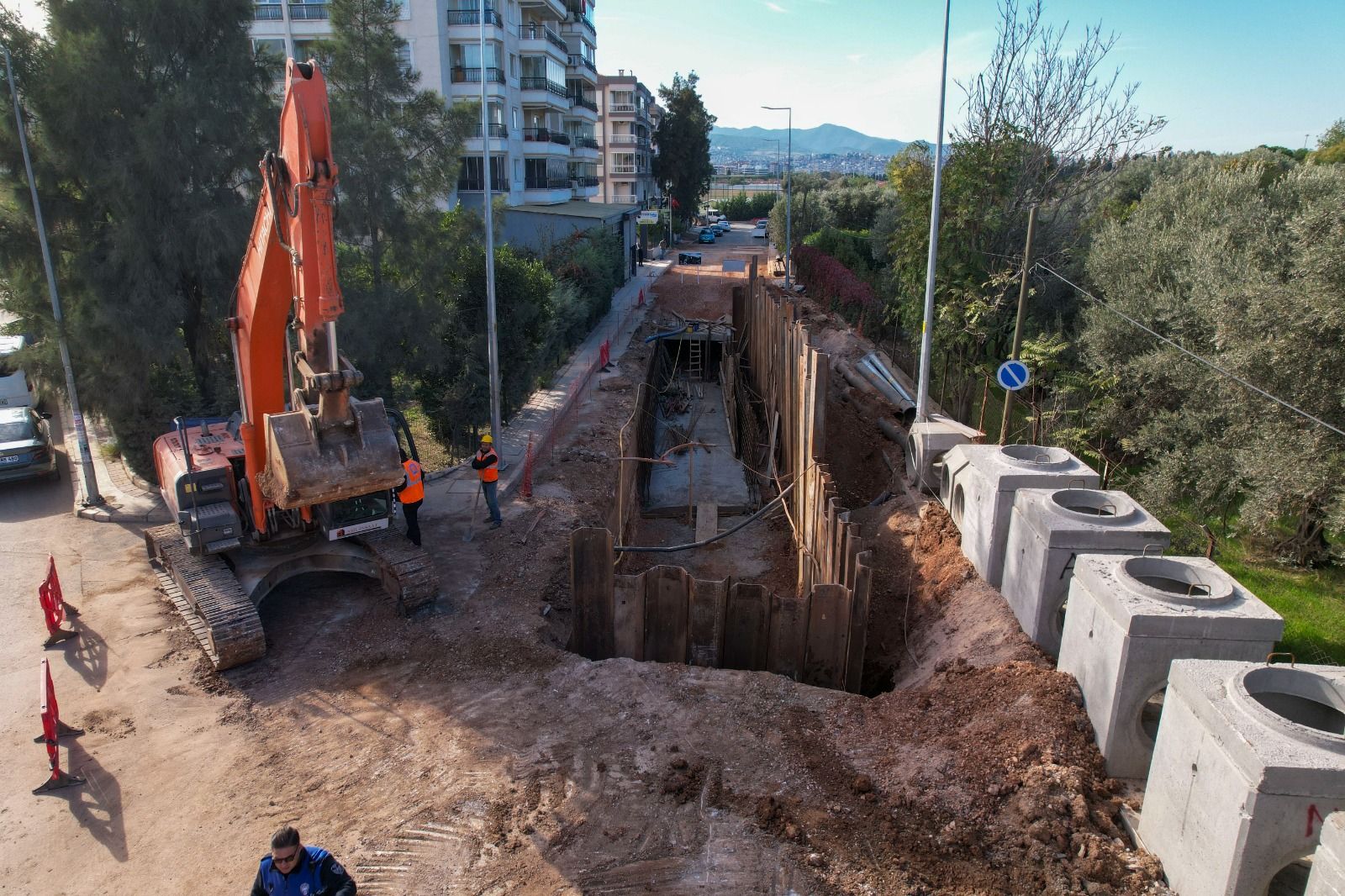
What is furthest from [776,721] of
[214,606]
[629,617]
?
[214,606]

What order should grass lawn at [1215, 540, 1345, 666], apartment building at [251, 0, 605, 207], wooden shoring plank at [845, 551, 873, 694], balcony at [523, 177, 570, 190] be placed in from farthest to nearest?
balcony at [523, 177, 570, 190]
apartment building at [251, 0, 605, 207]
wooden shoring plank at [845, 551, 873, 694]
grass lawn at [1215, 540, 1345, 666]

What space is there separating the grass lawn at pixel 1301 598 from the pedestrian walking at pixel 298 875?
981cm

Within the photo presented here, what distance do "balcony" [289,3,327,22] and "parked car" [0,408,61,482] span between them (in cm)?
2136

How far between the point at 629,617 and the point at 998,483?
4926 mm

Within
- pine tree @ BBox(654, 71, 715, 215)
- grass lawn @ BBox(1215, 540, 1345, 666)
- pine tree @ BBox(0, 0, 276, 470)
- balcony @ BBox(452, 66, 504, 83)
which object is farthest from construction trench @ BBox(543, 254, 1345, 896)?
pine tree @ BBox(654, 71, 715, 215)

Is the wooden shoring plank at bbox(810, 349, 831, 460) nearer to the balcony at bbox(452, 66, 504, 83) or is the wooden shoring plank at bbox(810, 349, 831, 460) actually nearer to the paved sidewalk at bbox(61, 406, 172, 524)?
the paved sidewalk at bbox(61, 406, 172, 524)

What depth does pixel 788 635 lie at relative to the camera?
10.9 meters

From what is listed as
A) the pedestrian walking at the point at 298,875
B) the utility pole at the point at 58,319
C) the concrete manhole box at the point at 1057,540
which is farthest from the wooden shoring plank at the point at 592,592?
the utility pole at the point at 58,319

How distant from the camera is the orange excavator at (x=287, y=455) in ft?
28.5

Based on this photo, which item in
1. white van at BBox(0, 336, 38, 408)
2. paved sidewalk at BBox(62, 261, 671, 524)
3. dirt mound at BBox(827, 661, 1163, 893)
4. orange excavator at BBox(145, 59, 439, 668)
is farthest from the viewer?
white van at BBox(0, 336, 38, 408)

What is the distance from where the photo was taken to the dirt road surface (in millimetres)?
6684

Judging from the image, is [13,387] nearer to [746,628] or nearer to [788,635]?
[746,628]

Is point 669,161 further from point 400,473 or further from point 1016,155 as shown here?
point 400,473

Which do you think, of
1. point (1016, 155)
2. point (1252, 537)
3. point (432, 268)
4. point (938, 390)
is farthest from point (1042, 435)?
point (432, 268)
